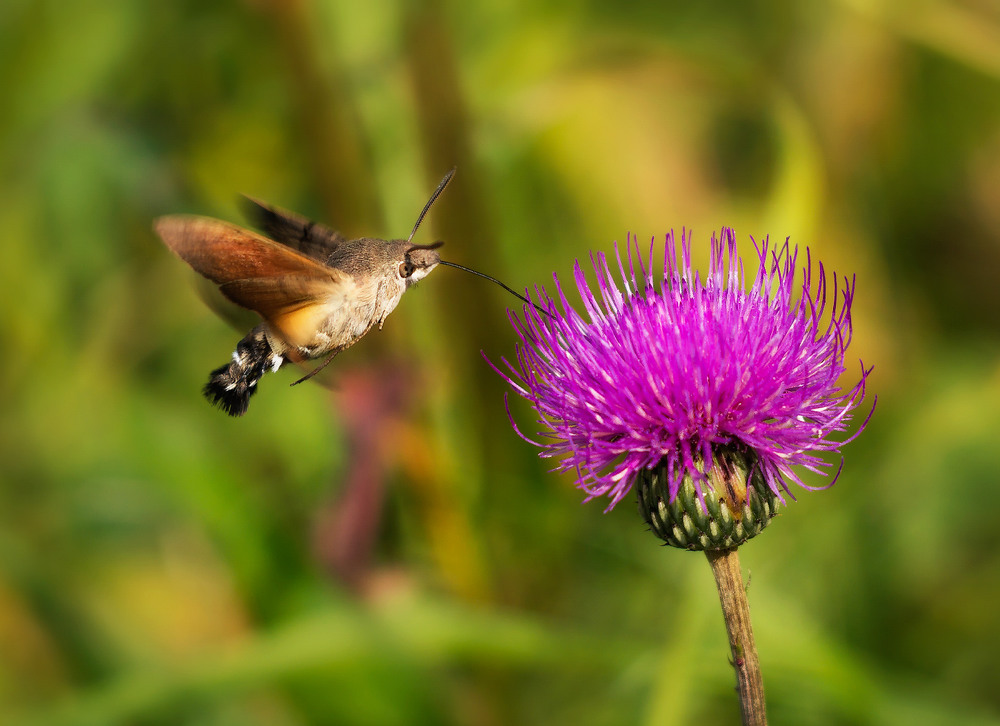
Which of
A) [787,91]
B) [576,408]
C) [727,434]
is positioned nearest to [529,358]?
[576,408]

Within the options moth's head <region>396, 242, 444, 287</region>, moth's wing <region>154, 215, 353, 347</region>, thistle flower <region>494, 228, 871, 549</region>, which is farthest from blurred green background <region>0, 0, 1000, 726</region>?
thistle flower <region>494, 228, 871, 549</region>

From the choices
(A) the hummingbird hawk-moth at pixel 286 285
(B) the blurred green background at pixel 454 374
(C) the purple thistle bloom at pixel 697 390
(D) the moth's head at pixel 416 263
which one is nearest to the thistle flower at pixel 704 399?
(C) the purple thistle bloom at pixel 697 390

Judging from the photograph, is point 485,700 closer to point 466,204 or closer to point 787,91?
point 466,204

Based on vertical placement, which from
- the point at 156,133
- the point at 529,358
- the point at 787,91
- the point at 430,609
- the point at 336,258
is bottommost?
the point at 430,609

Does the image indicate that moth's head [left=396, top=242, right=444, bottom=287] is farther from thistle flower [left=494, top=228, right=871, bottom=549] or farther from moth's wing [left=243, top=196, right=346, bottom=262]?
thistle flower [left=494, top=228, right=871, bottom=549]

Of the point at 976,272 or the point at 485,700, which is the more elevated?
the point at 976,272

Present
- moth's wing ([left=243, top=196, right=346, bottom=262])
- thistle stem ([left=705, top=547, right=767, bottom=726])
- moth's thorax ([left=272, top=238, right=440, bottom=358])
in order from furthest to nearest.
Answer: moth's wing ([left=243, top=196, right=346, bottom=262]), moth's thorax ([left=272, top=238, right=440, bottom=358]), thistle stem ([left=705, top=547, right=767, bottom=726])
